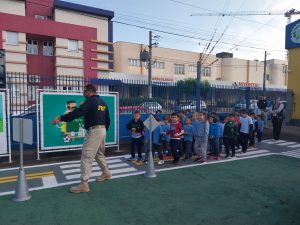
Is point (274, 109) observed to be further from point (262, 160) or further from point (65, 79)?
point (65, 79)

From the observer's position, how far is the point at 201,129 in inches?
323

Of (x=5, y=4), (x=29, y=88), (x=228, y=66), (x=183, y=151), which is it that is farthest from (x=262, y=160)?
(x=228, y=66)

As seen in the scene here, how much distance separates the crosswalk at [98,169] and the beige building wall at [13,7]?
894 inches

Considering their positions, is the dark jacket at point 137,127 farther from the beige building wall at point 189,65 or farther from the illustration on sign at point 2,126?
the beige building wall at point 189,65

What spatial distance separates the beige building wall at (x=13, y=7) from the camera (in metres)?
24.1

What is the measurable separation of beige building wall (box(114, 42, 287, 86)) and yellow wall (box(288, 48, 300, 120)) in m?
12.0

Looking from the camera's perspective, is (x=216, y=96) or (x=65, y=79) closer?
(x=65, y=79)

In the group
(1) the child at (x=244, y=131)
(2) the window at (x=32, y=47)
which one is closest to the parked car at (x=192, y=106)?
(1) the child at (x=244, y=131)

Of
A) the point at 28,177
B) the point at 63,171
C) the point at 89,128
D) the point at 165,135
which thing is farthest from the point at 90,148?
the point at 165,135

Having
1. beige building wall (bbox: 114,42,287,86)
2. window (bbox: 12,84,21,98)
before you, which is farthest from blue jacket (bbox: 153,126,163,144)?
beige building wall (bbox: 114,42,287,86)

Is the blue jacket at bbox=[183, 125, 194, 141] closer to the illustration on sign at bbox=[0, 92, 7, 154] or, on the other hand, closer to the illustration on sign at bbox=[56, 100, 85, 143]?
the illustration on sign at bbox=[56, 100, 85, 143]

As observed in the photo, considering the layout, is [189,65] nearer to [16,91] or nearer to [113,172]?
[16,91]

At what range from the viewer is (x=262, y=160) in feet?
27.8

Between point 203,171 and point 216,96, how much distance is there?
6942mm
